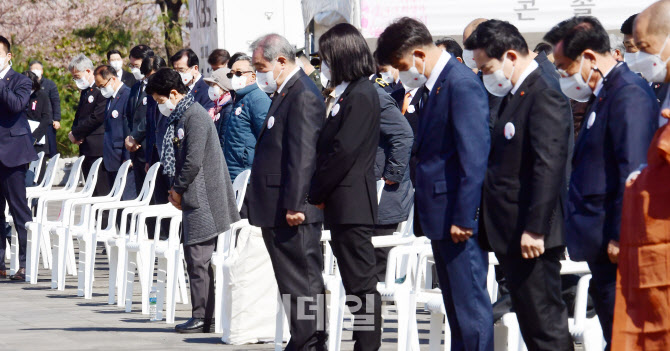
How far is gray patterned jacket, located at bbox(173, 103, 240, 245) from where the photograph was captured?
29.4ft

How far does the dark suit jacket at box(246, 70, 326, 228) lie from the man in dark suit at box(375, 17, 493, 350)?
1018mm

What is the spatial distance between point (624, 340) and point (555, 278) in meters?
0.91

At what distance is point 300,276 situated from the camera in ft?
24.0

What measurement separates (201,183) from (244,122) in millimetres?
1092

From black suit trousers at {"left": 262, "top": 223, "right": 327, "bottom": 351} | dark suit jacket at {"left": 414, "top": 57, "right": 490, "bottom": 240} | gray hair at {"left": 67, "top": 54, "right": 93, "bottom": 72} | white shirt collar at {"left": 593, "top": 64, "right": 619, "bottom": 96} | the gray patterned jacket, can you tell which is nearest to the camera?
white shirt collar at {"left": 593, "top": 64, "right": 619, "bottom": 96}

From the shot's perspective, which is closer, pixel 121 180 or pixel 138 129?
pixel 121 180

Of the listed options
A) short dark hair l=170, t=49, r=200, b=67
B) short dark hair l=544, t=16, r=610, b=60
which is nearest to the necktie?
short dark hair l=170, t=49, r=200, b=67

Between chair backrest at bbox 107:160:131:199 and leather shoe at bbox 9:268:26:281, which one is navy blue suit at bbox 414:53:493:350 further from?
leather shoe at bbox 9:268:26:281

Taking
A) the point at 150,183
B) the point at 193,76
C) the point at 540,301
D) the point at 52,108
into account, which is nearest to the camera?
the point at 540,301

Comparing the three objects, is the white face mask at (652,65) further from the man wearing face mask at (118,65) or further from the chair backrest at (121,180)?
the man wearing face mask at (118,65)

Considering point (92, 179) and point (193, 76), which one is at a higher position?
point (193, 76)

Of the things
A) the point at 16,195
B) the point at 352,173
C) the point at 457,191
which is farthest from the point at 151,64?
the point at 457,191

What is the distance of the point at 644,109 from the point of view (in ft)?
17.2

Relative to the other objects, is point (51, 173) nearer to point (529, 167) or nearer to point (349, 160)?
point (349, 160)
